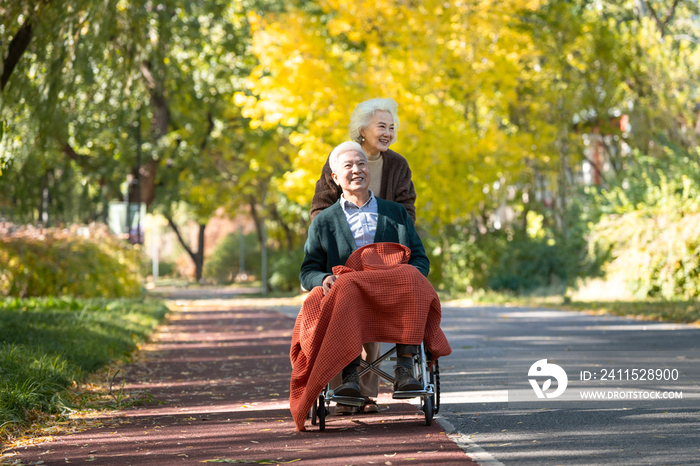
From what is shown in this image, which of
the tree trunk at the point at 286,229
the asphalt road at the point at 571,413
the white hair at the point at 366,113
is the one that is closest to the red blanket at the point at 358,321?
the asphalt road at the point at 571,413

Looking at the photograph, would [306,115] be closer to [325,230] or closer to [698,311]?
[698,311]

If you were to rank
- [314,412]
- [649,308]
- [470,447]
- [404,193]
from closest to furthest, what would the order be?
[470,447] → [314,412] → [404,193] → [649,308]

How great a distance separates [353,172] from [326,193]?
0.48m

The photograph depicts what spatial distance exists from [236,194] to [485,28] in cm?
1870

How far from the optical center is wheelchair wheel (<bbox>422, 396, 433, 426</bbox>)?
5.10 metres

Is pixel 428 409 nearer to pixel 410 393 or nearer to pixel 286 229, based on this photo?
pixel 410 393

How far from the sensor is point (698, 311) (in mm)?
12117

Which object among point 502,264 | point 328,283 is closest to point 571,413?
point 328,283

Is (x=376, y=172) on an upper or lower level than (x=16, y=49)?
lower

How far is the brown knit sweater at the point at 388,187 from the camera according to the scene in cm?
586

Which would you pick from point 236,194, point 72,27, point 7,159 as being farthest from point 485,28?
point 236,194

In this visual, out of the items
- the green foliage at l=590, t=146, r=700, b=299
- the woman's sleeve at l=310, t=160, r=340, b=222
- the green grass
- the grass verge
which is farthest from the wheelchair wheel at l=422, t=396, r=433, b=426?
the green foliage at l=590, t=146, r=700, b=299

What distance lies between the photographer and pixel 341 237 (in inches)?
215

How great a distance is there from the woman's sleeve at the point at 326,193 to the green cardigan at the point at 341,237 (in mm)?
345
